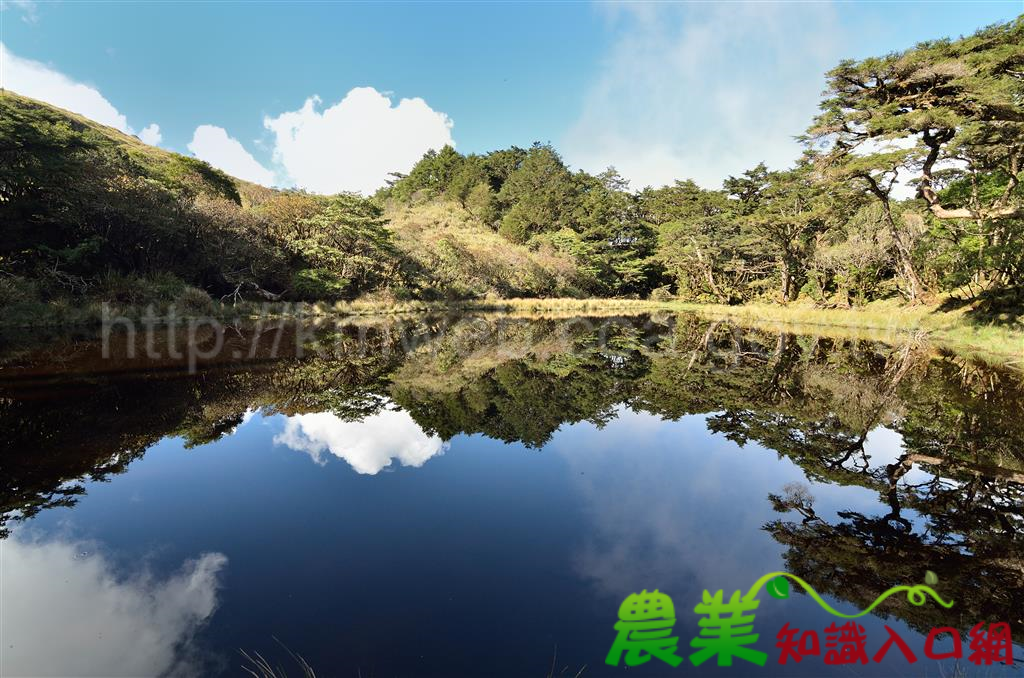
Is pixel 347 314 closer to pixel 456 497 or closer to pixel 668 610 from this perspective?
pixel 456 497

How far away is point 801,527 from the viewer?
3.98 meters

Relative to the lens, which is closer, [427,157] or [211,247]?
[211,247]

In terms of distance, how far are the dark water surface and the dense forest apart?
10267 millimetres

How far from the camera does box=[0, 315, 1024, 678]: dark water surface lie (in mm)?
2602

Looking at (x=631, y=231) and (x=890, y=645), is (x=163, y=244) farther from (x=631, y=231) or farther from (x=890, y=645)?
(x=631, y=231)

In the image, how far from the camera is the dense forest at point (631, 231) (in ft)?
45.8

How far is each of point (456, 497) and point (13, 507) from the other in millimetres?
4104

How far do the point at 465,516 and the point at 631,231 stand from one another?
48.3m

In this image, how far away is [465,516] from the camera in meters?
4.09

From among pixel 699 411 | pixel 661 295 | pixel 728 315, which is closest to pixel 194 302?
pixel 699 411

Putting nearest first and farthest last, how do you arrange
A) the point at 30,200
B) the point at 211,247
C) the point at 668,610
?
the point at 668,610 → the point at 30,200 → the point at 211,247

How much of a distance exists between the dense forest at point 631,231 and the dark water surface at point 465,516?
33.7ft

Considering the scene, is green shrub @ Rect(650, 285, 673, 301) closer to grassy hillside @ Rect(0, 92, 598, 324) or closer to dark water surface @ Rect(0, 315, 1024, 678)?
grassy hillside @ Rect(0, 92, 598, 324)

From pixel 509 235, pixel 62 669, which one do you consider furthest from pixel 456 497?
pixel 509 235
